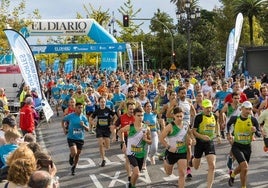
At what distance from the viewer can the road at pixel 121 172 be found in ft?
35.6

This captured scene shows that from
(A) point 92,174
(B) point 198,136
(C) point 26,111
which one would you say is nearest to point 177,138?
(B) point 198,136

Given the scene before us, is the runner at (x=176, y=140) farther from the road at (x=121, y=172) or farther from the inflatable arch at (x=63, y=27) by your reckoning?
the inflatable arch at (x=63, y=27)

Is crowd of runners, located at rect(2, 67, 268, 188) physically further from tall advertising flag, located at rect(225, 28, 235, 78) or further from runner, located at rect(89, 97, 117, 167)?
tall advertising flag, located at rect(225, 28, 235, 78)

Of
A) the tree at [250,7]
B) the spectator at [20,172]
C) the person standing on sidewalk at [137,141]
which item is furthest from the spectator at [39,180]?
the tree at [250,7]

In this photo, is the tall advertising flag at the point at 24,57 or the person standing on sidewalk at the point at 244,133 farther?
the tall advertising flag at the point at 24,57

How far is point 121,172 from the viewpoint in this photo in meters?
12.1

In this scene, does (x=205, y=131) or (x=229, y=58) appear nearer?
(x=205, y=131)

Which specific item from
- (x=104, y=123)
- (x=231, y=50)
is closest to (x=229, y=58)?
(x=231, y=50)

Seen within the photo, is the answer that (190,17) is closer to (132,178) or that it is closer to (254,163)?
(254,163)

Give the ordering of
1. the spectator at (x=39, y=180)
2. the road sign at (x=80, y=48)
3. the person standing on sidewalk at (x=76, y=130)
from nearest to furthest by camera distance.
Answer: the spectator at (x=39, y=180), the person standing on sidewalk at (x=76, y=130), the road sign at (x=80, y=48)

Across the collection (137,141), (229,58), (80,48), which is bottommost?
(137,141)

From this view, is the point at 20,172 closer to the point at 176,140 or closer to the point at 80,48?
the point at 176,140

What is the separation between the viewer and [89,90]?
60.7ft

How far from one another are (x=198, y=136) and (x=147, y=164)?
3111mm
